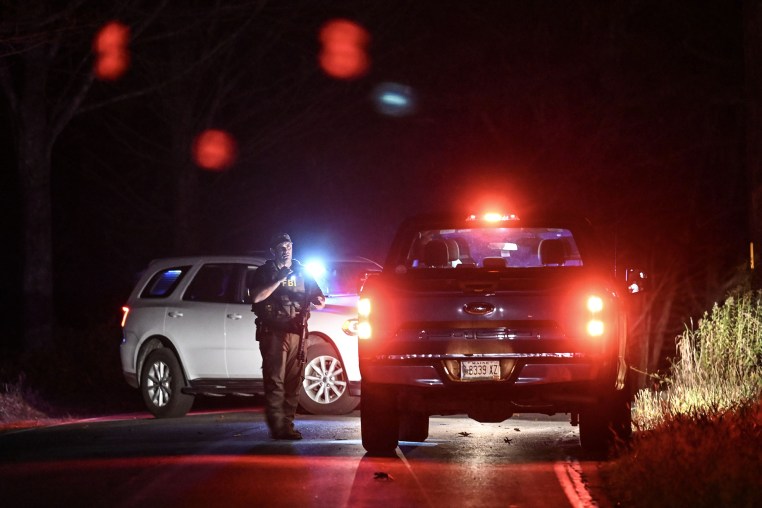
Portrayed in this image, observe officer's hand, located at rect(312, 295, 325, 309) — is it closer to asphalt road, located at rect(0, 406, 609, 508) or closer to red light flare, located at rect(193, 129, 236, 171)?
asphalt road, located at rect(0, 406, 609, 508)

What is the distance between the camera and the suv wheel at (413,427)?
14266 millimetres

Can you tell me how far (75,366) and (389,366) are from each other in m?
10.5

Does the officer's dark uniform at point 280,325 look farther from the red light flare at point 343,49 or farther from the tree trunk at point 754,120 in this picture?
the red light flare at point 343,49

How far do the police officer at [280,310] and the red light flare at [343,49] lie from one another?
1580 cm

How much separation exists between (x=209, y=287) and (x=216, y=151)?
14.0 metres

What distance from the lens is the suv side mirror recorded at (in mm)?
13094

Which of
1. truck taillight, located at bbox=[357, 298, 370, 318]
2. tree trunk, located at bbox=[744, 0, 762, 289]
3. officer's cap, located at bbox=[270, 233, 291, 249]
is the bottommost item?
truck taillight, located at bbox=[357, 298, 370, 318]

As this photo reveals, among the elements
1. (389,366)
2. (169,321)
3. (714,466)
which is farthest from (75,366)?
(714,466)

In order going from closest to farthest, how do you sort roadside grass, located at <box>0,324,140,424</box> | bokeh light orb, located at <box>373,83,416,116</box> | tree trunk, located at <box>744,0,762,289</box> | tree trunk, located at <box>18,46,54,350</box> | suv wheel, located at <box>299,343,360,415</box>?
tree trunk, located at <box>744,0,762,289</box> < suv wheel, located at <box>299,343,360,415</box> < roadside grass, located at <box>0,324,140,424</box> < tree trunk, located at <box>18,46,54,350</box> < bokeh light orb, located at <box>373,83,416,116</box>

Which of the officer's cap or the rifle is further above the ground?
the officer's cap

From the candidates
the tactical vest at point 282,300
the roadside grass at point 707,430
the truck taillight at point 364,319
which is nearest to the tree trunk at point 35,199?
the tactical vest at point 282,300

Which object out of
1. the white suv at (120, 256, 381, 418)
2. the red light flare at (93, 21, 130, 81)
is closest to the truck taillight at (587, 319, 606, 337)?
the white suv at (120, 256, 381, 418)

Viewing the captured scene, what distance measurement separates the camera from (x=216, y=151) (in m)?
31.9

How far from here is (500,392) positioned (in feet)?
39.3
